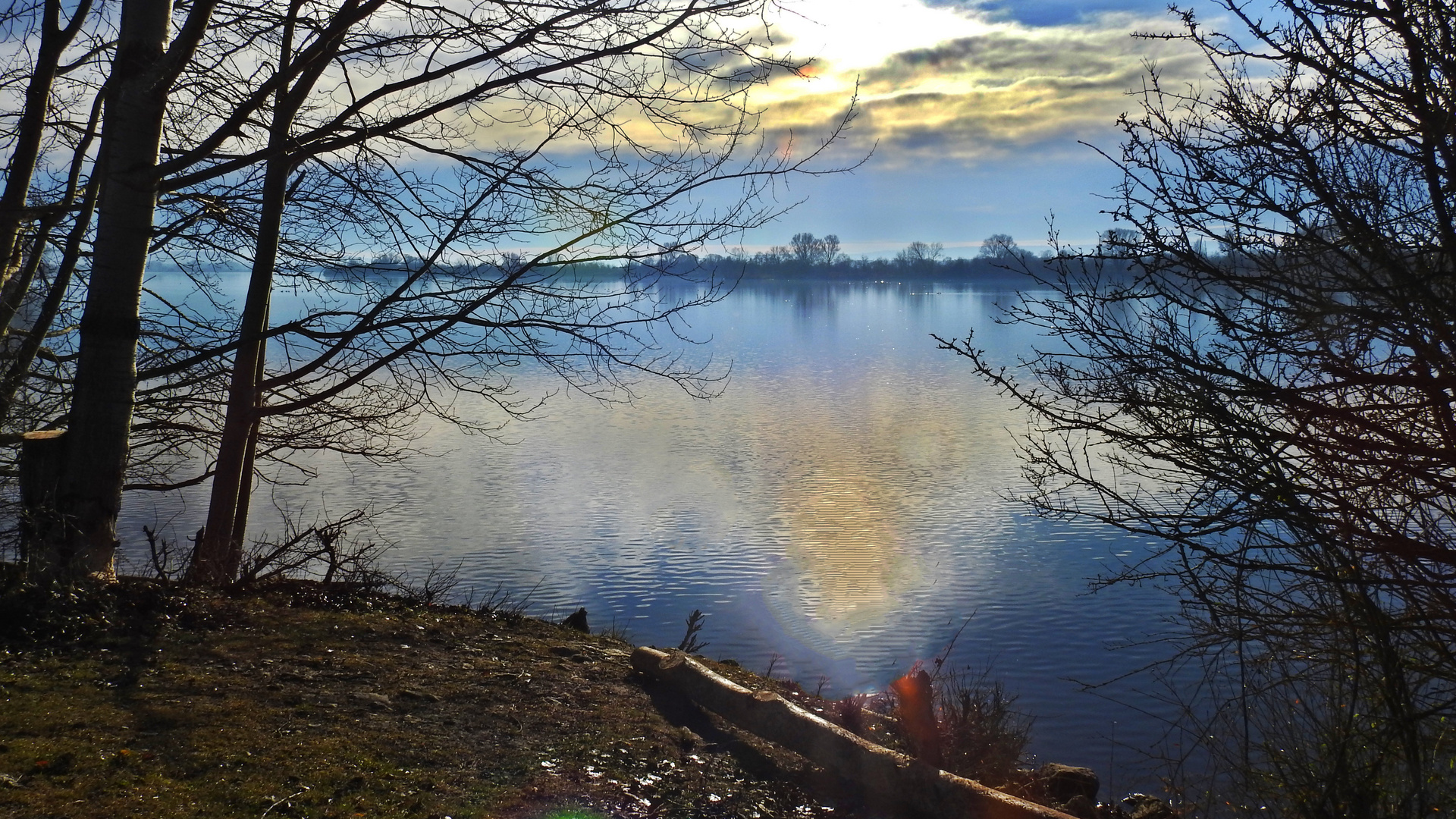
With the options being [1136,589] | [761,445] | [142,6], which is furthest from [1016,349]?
[142,6]

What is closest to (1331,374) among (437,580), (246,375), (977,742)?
(977,742)

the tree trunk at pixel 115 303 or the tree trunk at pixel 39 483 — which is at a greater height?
the tree trunk at pixel 115 303

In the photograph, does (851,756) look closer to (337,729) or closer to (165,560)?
(337,729)

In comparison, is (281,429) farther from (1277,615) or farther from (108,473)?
(1277,615)

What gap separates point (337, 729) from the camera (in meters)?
4.96

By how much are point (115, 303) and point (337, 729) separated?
2890 mm

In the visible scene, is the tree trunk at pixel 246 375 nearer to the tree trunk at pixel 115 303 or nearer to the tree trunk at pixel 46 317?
the tree trunk at pixel 46 317

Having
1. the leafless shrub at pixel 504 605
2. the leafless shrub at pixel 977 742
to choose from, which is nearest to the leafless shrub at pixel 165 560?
the leafless shrub at pixel 504 605

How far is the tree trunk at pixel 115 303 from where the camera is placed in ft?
19.1

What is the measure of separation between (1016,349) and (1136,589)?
37.7 metres

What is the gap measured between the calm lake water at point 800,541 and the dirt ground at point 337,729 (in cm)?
528

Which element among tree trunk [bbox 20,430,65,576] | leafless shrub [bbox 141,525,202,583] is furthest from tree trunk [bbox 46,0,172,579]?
leafless shrub [bbox 141,525,202,583]

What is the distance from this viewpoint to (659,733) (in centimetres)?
614

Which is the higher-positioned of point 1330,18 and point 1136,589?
point 1330,18
